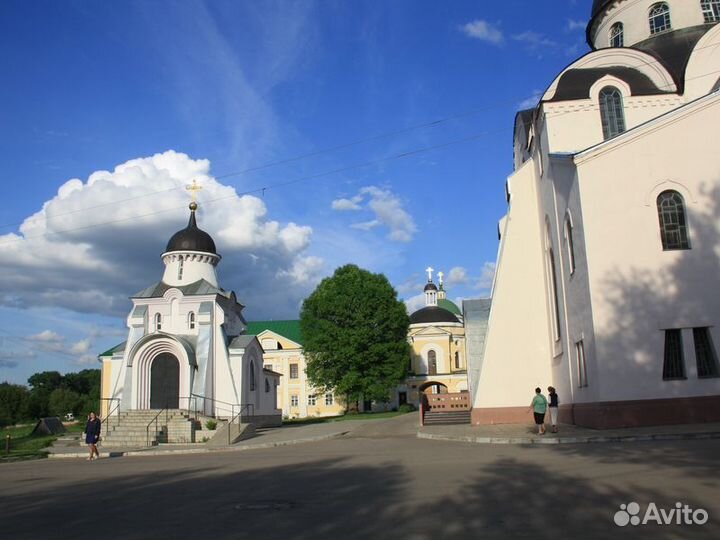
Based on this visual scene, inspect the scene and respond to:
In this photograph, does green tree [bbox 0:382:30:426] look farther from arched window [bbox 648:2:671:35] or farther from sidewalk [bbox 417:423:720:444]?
arched window [bbox 648:2:671:35]

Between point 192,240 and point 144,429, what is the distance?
11284mm

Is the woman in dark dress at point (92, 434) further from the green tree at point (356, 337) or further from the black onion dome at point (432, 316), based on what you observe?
the black onion dome at point (432, 316)

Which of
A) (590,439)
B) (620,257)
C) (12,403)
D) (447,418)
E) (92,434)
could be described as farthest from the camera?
(12,403)

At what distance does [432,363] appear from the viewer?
6456 cm

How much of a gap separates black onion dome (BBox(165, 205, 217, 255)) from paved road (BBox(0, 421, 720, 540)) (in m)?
20.7

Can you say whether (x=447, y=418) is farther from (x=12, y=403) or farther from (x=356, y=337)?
(x=12, y=403)

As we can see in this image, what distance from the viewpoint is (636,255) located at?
18.0 meters

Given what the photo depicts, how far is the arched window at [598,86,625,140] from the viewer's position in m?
22.2

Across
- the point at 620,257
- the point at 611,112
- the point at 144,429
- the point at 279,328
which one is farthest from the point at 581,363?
the point at 279,328

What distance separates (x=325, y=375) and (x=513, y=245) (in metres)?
27.4

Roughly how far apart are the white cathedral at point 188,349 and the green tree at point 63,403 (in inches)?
1762

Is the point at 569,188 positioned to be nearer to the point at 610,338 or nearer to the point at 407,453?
the point at 610,338

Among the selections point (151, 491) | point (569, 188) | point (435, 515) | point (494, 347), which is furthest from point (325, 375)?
point (435, 515)

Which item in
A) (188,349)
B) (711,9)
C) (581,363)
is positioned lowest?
(581,363)
